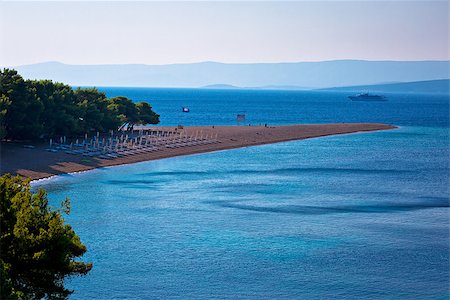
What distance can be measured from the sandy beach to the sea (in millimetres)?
2810

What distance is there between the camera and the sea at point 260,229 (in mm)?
33219

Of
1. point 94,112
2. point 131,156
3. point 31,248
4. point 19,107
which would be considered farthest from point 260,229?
point 94,112

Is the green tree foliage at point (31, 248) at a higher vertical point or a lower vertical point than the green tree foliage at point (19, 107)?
lower

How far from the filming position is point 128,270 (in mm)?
35062

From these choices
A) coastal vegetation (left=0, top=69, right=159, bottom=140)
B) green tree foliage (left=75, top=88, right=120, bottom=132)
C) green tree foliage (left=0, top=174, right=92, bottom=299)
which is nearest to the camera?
green tree foliage (left=0, top=174, right=92, bottom=299)

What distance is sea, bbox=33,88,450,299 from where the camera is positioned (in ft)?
109

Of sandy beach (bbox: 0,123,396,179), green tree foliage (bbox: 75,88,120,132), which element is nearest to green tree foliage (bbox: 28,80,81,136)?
green tree foliage (bbox: 75,88,120,132)

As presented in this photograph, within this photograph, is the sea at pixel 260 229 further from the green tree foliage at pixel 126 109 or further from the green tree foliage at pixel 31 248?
the green tree foliage at pixel 126 109

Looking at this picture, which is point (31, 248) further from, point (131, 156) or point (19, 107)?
point (131, 156)

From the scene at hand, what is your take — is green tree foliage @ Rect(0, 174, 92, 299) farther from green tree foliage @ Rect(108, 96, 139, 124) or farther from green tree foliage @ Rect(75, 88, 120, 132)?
green tree foliage @ Rect(108, 96, 139, 124)

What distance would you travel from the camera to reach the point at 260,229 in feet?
144

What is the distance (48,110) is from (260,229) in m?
45.1

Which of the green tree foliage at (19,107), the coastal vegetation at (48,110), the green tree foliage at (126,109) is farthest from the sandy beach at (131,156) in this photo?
the green tree foliage at (126,109)

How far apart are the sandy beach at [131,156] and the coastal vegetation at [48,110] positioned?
8.46 ft
